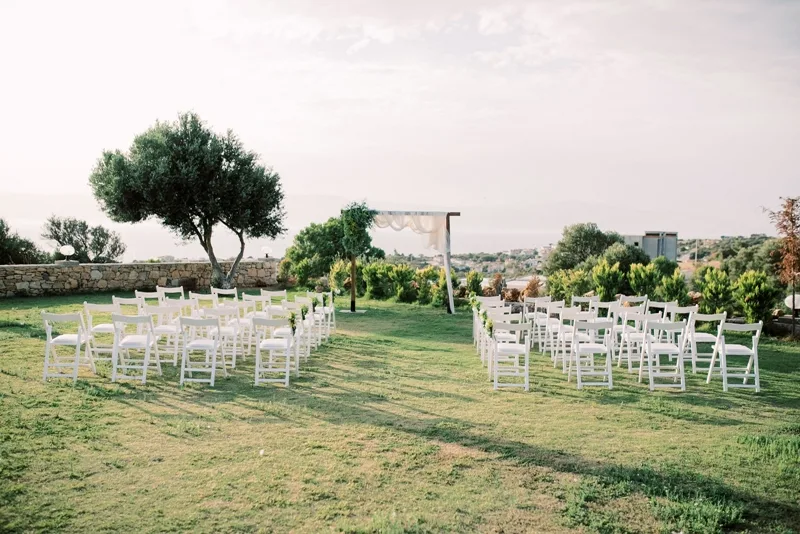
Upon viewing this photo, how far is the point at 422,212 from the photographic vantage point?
1452 cm

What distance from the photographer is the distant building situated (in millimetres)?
27266

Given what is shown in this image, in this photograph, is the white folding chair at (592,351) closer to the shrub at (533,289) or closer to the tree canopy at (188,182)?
the shrub at (533,289)

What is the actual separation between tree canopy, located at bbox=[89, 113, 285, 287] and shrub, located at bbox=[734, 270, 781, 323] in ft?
40.1

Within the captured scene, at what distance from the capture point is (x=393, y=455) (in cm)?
445

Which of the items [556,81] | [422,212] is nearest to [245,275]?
[422,212]

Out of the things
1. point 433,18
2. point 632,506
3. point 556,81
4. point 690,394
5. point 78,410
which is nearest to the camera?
point 632,506

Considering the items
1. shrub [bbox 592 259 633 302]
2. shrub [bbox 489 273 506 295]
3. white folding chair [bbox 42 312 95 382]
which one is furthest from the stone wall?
shrub [bbox 592 259 633 302]

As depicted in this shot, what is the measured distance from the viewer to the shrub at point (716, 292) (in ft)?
35.5

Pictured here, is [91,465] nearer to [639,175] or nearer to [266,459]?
[266,459]

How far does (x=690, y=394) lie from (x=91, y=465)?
6009mm

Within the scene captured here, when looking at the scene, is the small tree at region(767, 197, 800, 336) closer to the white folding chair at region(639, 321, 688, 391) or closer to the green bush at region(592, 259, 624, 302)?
the green bush at region(592, 259, 624, 302)

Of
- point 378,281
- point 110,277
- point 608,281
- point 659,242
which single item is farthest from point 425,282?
point 659,242

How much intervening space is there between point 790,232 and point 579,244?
19.2m

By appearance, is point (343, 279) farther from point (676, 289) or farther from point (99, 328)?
point (99, 328)
